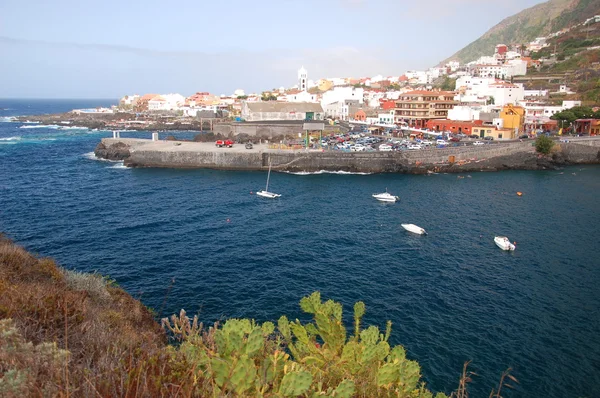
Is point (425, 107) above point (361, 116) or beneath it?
above

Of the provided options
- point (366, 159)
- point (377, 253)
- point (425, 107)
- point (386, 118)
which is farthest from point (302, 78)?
point (377, 253)

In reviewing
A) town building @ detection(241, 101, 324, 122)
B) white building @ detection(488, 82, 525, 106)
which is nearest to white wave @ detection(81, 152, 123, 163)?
town building @ detection(241, 101, 324, 122)

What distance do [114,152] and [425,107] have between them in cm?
4796

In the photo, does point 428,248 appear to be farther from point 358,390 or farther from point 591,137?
point 591,137

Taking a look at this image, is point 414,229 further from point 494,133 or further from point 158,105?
point 158,105

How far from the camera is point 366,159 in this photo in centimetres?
4656

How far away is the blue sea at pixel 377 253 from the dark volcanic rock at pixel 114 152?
36.2ft

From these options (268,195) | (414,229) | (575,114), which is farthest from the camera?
(575,114)

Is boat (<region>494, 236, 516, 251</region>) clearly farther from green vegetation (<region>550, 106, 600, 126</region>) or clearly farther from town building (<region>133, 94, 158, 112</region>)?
town building (<region>133, 94, 158, 112</region>)

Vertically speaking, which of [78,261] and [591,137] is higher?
[591,137]

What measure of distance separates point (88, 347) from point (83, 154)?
188 ft

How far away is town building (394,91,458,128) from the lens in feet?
227

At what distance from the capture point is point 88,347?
5.92 metres

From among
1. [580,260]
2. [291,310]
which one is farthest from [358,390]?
[580,260]
